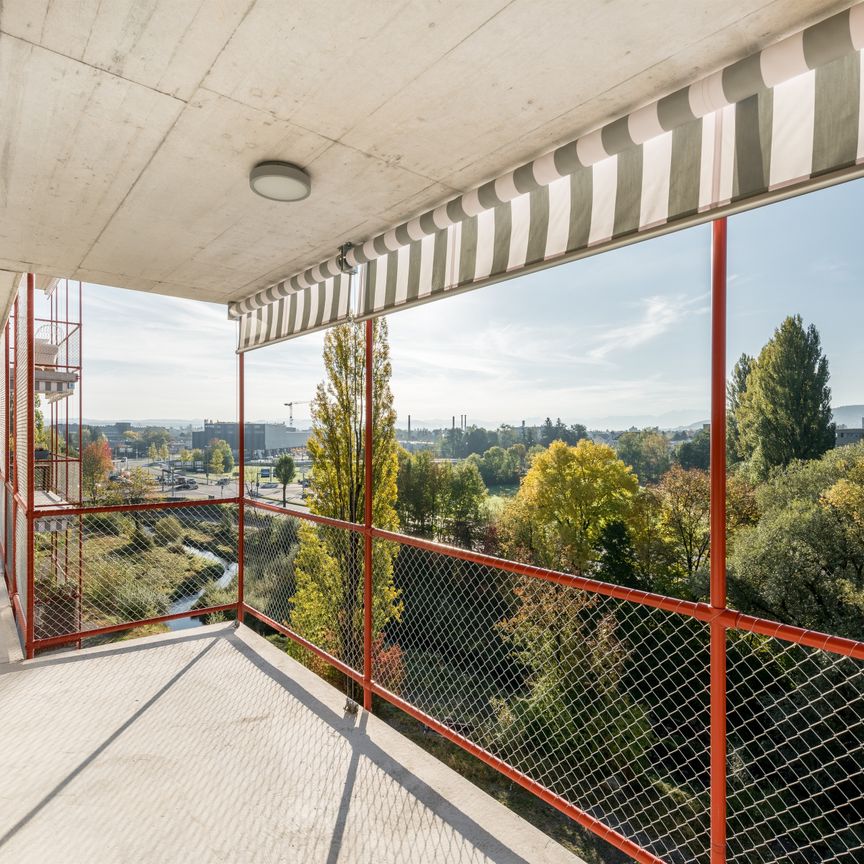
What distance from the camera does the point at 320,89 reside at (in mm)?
1640

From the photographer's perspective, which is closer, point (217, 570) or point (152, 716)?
point (152, 716)

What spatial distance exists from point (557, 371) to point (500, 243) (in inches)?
1286

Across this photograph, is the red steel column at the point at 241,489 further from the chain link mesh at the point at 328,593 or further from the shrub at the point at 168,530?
the shrub at the point at 168,530

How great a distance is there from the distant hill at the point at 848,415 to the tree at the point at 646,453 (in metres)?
6.89

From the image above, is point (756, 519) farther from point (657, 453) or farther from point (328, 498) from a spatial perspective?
point (328, 498)

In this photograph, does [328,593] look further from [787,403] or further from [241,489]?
[787,403]

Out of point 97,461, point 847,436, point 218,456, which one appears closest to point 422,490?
point 218,456

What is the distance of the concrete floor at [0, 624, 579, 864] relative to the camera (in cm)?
188

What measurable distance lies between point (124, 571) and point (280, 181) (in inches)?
487

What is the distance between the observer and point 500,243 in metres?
2.30

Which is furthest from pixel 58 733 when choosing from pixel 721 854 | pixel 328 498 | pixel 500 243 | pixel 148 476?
pixel 148 476

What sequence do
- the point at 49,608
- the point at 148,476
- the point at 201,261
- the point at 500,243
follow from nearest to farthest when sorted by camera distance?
the point at 500,243 < the point at 201,261 < the point at 49,608 < the point at 148,476

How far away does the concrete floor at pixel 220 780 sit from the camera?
74.2 inches

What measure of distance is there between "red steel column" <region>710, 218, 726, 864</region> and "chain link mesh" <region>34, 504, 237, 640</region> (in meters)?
5.17
